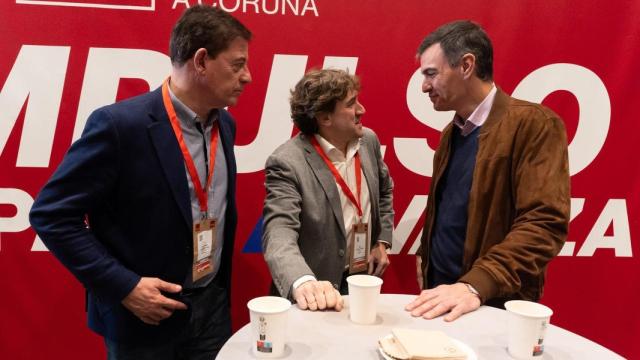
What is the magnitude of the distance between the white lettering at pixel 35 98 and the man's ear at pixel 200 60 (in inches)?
38.6

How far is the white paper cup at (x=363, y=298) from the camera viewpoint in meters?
1.32

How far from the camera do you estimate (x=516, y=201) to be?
68.5 inches

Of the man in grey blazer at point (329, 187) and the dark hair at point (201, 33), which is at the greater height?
the dark hair at point (201, 33)

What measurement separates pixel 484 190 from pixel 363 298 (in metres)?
0.71

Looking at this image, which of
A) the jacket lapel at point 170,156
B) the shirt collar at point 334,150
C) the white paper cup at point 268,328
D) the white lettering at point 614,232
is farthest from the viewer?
the white lettering at point 614,232

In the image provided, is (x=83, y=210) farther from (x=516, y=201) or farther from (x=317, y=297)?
(x=516, y=201)

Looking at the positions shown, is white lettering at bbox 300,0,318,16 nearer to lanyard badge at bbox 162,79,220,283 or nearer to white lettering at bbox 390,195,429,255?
lanyard badge at bbox 162,79,220,283

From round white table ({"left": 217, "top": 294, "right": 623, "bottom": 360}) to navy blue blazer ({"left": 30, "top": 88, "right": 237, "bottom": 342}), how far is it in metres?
0.52

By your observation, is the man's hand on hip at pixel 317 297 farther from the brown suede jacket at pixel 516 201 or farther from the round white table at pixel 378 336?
the brown suede jacket at pixel 516 201

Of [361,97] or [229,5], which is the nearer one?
[229,5]

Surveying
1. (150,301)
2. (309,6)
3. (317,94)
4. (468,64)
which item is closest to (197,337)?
(150,301)

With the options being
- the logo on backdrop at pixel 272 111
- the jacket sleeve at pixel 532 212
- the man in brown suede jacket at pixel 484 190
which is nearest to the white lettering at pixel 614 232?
the logo on backdrop at pixel 272 111

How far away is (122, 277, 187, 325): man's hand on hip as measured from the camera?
1.58 metres

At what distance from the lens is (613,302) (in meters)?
2.91
